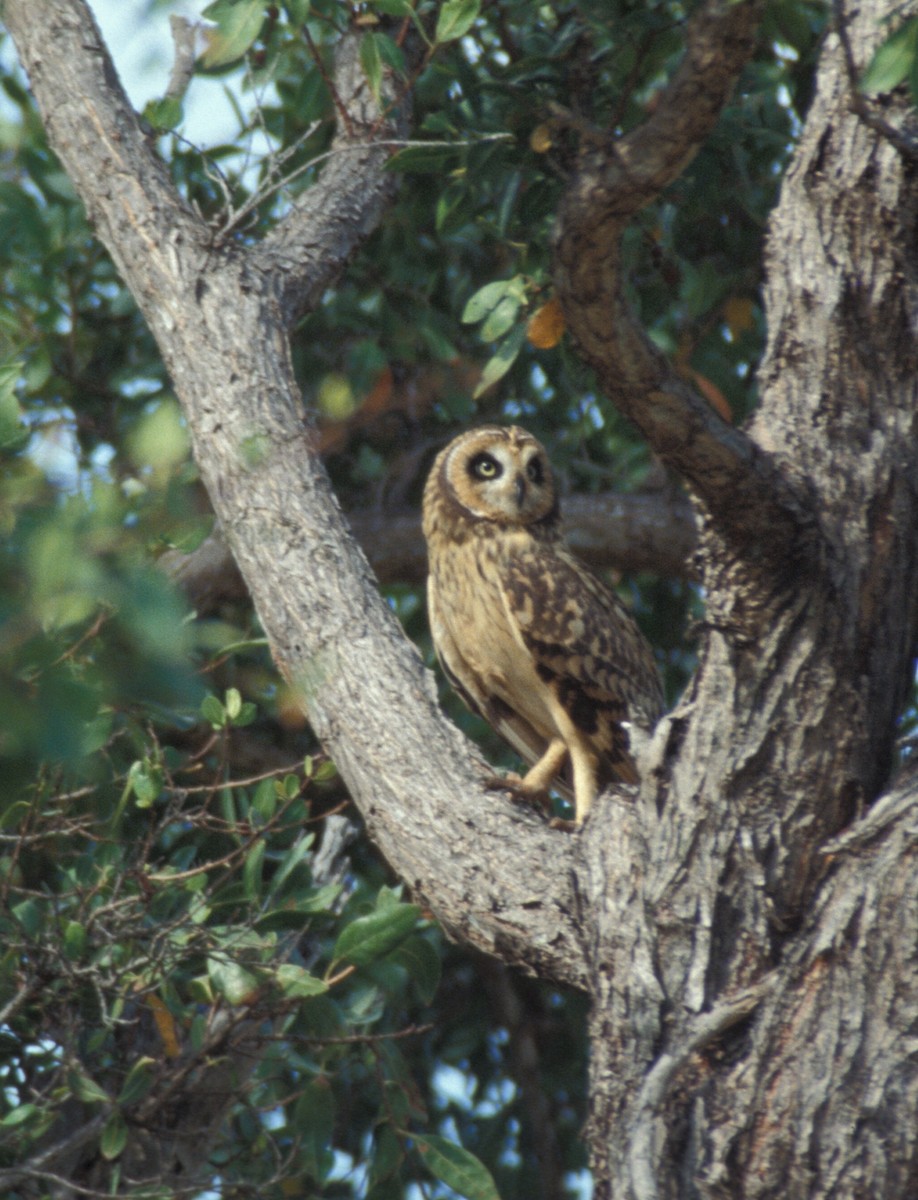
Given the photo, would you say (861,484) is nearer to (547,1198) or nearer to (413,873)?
(413,873)

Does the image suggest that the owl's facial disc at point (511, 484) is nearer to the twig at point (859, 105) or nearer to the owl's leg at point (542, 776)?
the owl's leg at point (542, 776)

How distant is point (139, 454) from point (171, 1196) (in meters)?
2.41

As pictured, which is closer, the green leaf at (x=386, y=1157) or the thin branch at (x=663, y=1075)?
the thin branch at (x=663, y=1075)

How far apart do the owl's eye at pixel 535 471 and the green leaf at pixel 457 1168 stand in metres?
2.15

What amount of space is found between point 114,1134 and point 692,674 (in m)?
1.70

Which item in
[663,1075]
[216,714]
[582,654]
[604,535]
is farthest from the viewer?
[604,535]

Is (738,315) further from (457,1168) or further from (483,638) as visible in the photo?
(457,1168)

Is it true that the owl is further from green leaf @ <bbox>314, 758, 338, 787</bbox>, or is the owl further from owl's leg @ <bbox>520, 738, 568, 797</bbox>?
green leaf @ <bbox>314, 758, 338, 787</bbox>

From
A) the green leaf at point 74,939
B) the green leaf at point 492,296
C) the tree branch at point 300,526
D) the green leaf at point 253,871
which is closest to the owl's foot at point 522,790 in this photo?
the tree branch at point 300,526

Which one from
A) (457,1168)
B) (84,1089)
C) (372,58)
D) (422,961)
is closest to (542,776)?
(422,961)

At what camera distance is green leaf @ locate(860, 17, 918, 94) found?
6.21 feet

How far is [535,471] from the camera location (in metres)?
4.64

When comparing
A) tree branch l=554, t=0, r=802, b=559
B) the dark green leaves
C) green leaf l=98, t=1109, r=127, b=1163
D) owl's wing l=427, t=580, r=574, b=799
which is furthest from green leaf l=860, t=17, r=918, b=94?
owl's wing l=427, t=580, r=574, b=799

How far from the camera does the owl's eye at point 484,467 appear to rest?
15.1 feet
